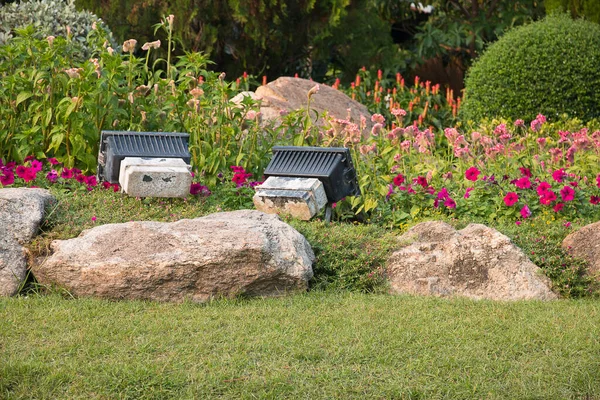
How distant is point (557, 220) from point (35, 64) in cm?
363

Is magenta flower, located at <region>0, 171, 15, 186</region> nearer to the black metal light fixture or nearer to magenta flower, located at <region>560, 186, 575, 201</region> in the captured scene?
the black metal light fixture

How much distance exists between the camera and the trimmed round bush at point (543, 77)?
362 inches

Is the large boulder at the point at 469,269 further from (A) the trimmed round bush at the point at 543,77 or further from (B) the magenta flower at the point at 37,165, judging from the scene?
(A) the trimmed round bush at the point at 543,77

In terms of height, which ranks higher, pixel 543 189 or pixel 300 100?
pixel 543 189

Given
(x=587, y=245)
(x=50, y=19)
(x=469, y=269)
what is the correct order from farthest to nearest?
(x=50, y=19)
(x=587, y=245)
(x=469, y=269)

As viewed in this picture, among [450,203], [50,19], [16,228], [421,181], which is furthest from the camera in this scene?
[50,19]

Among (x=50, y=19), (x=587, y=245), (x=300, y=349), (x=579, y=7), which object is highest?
(x=579, y=7)

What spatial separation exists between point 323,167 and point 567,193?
1.49 meters

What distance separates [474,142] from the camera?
21.2ft

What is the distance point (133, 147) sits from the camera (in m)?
5.45

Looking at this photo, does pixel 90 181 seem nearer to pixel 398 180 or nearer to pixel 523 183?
pixel 398 180

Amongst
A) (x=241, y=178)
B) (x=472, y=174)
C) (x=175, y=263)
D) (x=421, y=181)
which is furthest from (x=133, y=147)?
(x=472, y=174)

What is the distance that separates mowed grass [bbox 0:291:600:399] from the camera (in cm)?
322

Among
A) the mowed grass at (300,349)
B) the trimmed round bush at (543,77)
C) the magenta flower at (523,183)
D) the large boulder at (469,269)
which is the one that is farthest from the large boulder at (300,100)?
the mowed grass at (300,349)
